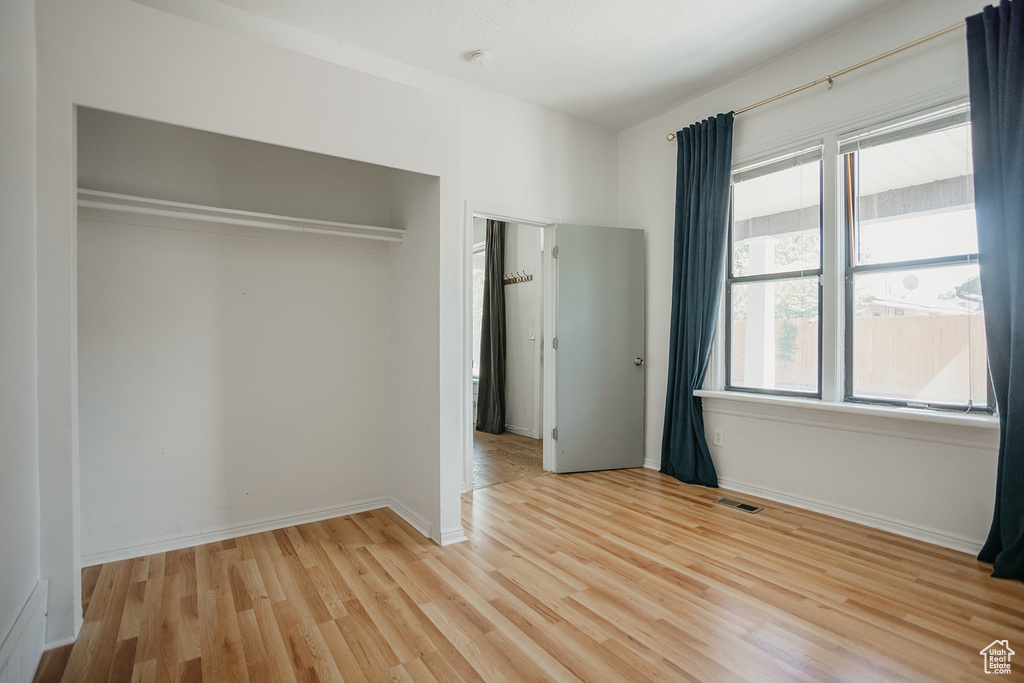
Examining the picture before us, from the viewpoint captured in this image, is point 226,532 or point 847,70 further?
point 847,70

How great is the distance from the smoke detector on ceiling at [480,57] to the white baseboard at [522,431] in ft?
12.4

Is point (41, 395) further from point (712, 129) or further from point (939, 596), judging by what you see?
point (712, 129)

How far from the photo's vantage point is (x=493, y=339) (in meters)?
6.18

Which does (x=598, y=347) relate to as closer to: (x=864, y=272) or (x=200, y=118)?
(x=864, y=272)

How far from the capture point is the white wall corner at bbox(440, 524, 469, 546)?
2.74 m

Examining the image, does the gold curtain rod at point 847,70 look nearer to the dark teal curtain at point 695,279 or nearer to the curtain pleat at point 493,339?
the dark teal curtain at point 695,279

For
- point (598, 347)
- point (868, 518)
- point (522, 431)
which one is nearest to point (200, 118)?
point (598, 347)

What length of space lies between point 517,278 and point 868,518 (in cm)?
404

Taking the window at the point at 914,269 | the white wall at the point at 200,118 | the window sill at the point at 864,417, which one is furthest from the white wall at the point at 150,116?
the window at the point at 914,269

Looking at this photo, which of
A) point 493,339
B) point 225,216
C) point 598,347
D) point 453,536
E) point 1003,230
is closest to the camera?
point 1003,230

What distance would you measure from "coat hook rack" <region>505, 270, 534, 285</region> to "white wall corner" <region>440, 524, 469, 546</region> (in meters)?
3.49

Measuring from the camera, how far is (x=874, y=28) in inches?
117

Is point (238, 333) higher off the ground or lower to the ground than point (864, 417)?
higher

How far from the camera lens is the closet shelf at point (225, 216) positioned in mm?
2282
